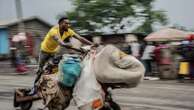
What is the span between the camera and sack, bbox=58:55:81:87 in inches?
293

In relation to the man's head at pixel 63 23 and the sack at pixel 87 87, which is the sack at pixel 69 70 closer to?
the sack at pixel 87 87

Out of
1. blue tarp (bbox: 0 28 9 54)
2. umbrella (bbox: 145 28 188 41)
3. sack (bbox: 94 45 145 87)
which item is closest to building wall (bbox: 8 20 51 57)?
blue tarp (bbox: 0 28 9 54)

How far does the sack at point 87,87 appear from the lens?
718cm

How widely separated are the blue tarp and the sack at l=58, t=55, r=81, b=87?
2858 cm

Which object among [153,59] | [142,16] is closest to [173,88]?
[153,59]

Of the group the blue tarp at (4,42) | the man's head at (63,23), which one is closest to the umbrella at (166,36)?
the blue tarp at (4,42)

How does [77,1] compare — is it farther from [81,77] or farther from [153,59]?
[81,77]

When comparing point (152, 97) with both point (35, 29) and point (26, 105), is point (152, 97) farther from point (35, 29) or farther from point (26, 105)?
point (35, 29)

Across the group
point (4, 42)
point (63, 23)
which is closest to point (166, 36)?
point (4, 42)

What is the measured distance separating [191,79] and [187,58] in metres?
0.76

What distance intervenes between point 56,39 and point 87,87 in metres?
1.55

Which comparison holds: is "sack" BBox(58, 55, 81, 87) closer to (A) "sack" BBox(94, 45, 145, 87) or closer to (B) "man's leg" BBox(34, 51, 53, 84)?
(A) "sack" BBox(94, 45, 145, 87)

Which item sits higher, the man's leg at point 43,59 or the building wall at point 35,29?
the man's leg at point 43,59

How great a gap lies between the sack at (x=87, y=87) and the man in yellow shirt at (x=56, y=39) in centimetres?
81
